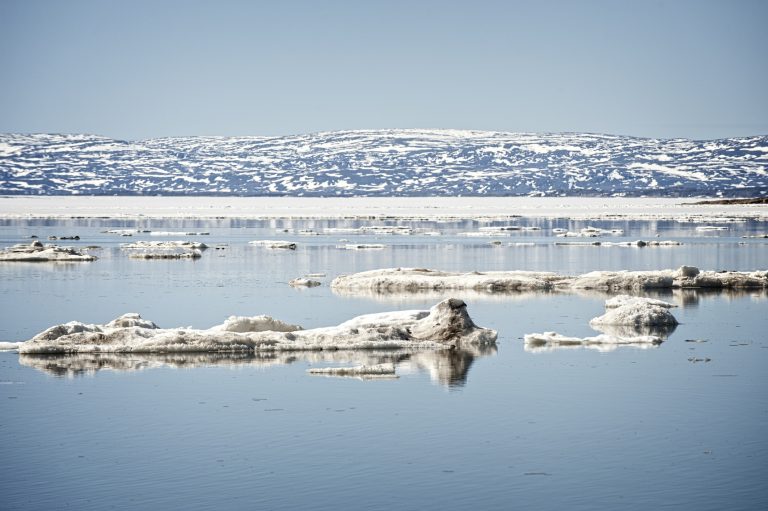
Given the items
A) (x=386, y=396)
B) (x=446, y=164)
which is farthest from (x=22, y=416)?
(x=446, y=164)

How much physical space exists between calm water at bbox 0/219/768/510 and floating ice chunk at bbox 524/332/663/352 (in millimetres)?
246

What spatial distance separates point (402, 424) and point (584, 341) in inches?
195

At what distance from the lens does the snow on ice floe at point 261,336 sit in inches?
535

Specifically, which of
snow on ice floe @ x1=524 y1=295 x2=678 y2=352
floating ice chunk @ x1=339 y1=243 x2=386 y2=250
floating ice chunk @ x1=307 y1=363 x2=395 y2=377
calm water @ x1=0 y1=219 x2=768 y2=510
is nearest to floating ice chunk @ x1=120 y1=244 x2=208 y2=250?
floating ice chunk @ x1=339 y1=243 x2=386 y2=250

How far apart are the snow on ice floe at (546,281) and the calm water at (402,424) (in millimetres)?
2662

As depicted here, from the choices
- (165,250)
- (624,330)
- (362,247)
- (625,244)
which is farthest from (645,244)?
(624,330)

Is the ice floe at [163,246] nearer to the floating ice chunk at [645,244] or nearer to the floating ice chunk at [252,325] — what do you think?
the floating ice chunk at [645,244]

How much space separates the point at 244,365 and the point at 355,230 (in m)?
36.8

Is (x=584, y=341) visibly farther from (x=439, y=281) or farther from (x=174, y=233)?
(x=174, y=233)

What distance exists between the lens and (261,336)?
45.3 ft

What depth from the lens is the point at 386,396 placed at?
11.2 m

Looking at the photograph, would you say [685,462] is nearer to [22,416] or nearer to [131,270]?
[22,416]

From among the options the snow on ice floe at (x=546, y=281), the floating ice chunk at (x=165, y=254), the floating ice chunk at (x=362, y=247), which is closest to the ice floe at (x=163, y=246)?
the floating ice chunk at (x=165, y=254)

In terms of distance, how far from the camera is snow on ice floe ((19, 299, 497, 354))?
44.5 ft
